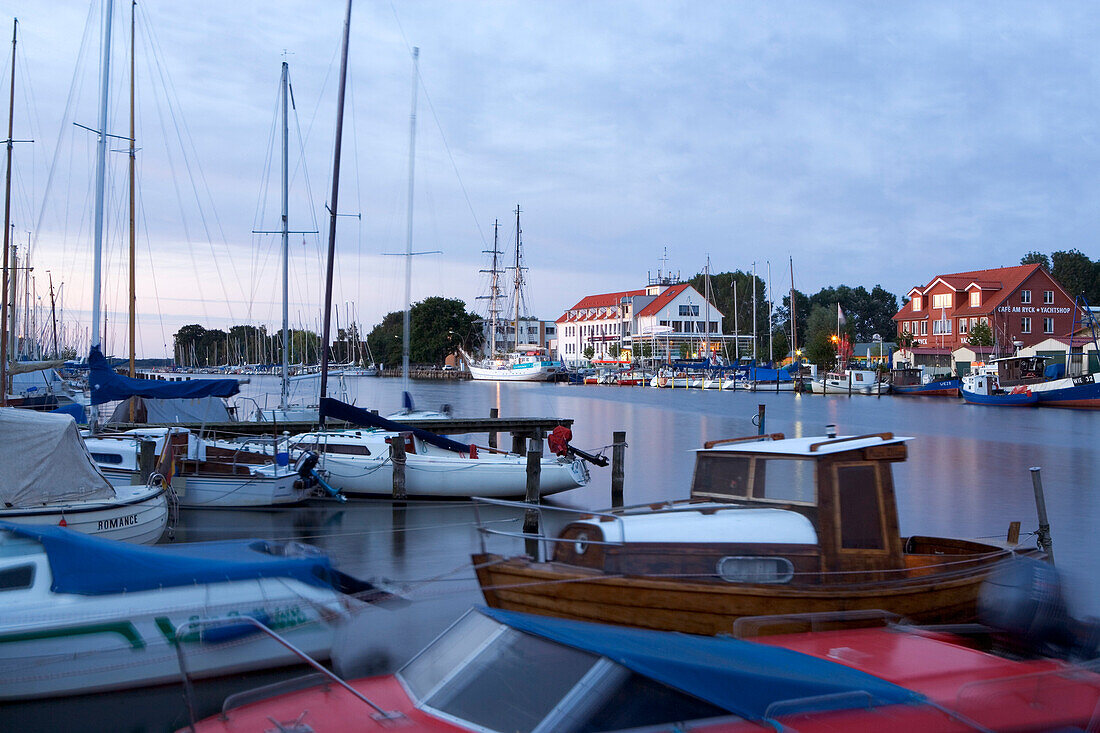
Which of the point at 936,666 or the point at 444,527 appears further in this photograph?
the point at 444,527

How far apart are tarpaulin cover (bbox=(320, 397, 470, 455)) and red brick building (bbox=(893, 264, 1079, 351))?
237ft

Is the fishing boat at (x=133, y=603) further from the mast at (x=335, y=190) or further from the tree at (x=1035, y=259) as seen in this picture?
the tree at (x=1035, y=259)

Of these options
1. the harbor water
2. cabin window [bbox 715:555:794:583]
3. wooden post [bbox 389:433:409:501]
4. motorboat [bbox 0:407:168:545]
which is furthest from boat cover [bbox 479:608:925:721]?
wooden post [bbox 389:433:409:501]

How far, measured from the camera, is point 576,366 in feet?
420

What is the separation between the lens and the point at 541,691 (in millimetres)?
4988

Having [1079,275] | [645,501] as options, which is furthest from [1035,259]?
[645,501]

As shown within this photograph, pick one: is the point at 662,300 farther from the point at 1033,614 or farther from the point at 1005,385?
the point at 1033,614

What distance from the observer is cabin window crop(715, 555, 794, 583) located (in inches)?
348

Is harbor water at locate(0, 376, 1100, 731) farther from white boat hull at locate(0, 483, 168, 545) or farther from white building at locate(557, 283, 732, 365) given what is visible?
white building at locate(557, 283, 732, 365)

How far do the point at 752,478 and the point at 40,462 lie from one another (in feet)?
36.1

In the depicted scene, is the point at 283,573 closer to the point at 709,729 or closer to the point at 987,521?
the point at 709,729

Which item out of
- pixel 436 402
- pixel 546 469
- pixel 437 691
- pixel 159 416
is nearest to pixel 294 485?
pixel 546 469

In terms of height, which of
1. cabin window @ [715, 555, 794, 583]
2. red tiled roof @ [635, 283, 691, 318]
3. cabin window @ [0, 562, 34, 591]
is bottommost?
cabin window @ [0, 562, 34, 591]

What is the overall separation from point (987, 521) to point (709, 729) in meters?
21.8
